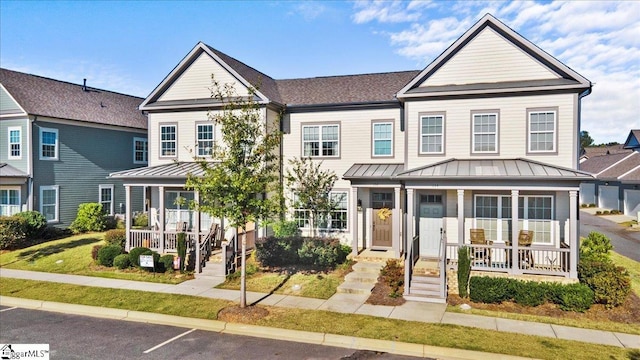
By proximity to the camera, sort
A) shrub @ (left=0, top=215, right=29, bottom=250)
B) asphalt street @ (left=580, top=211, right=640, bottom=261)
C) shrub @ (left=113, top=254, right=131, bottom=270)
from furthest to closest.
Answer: asphalt street @ (left=580, top=211, right=640, bottom=261) → shrub @ (left=0, top=215, right=29, bottom=250) → shrub @ (left=113, top=254, right=131, bottom=270)

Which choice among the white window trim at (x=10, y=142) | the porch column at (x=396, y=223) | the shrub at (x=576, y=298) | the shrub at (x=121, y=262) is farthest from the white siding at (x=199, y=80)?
the shrub at (x=576, y=298)

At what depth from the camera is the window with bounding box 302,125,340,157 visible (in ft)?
67.6

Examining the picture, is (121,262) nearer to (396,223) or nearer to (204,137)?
(204,137)

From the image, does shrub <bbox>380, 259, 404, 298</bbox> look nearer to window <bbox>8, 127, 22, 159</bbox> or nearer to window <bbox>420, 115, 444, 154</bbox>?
window <bbox>420, 115, 444, 154</bbox>

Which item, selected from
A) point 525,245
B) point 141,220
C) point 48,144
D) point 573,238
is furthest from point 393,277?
point 48,144

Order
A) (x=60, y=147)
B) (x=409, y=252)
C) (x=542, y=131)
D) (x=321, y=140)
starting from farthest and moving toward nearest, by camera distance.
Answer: (x=60, y=147)
(x=321, y=140)
(x=542, y=131)
(x=409, y=252)

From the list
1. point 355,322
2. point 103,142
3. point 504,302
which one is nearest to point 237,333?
point 355,322

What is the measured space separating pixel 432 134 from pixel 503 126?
2.73m

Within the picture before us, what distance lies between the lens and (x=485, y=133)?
17094 mm

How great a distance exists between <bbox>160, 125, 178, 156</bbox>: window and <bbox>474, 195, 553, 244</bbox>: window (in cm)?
1472

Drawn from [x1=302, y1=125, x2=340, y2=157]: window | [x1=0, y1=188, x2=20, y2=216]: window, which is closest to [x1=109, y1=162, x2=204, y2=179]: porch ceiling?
[x1=302, y1=125, x2=340, y2=157]: window

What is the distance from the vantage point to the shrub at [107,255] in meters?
18.6

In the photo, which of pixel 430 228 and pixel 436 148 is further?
pixel 430 228

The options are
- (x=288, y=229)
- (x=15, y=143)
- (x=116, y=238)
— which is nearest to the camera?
(x=288, y=229)
